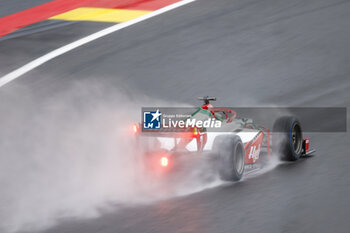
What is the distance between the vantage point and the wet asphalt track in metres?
8.40

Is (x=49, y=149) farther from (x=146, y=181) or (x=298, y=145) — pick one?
(x=298, y=145)

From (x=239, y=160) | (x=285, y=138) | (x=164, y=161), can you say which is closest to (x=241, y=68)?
(x=285, y=138)

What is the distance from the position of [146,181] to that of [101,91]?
16.7 feet

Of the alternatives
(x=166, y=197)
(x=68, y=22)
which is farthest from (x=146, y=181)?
(x=68, y=22)

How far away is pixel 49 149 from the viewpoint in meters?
10.6

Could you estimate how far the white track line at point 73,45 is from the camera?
1420 centimetres

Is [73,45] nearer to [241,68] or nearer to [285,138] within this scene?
[241,68]

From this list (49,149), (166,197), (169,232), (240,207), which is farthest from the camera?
(49,149)

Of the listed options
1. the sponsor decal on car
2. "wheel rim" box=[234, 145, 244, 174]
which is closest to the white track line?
the sponsor decal on car

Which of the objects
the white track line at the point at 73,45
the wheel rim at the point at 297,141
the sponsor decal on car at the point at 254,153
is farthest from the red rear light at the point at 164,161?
the white track line at the point at 73,45

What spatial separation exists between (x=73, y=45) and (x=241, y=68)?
4.20m

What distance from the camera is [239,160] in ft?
28.8

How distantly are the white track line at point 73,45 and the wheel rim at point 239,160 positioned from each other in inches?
265

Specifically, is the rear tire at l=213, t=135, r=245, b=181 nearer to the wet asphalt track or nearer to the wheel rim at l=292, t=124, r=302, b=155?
the wet asphalt track
